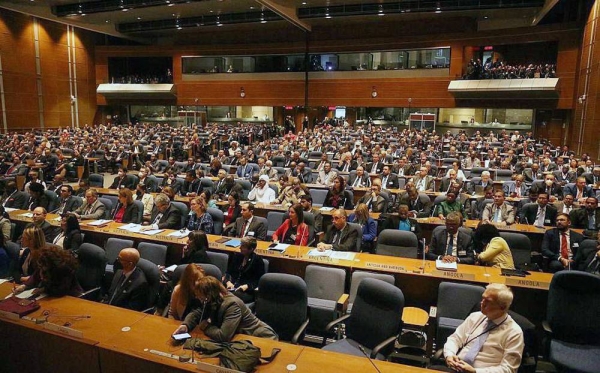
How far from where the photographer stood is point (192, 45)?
27.4 m

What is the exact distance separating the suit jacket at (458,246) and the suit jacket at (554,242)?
1.15 m

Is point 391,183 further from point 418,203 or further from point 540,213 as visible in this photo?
point 540,213

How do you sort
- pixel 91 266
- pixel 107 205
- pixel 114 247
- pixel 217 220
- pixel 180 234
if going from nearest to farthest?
pixel 91 266 < pixel 114 247 < pixel 180 234 < pixel 217 220 < pixel 107 205

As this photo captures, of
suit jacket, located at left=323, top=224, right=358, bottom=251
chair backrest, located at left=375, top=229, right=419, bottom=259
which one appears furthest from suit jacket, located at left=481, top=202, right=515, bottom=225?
suit jacket, located at left=323, top=224, right=358, bottom=251

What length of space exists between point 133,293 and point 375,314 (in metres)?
2.31

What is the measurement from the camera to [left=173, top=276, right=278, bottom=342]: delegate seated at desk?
10.7 ft

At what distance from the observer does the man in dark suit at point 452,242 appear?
551 cm

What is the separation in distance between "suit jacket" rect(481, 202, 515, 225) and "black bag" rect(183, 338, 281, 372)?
5147 mm

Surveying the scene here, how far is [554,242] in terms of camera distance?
5805 mm

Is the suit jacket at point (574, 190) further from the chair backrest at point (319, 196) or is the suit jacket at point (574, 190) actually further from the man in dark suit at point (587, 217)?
the chair backrest at point (319, 196)

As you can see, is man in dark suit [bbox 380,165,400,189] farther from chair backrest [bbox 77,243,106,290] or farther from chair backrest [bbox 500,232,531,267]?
chair backrest [bbox 77,243,106,290]

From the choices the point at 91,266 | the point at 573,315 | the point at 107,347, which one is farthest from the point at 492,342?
the point at 91,266

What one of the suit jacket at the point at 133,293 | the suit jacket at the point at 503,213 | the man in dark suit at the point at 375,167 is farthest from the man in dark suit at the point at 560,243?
the man in dark suit at the point at 375,167

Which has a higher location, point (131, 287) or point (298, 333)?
point (131, 287)
